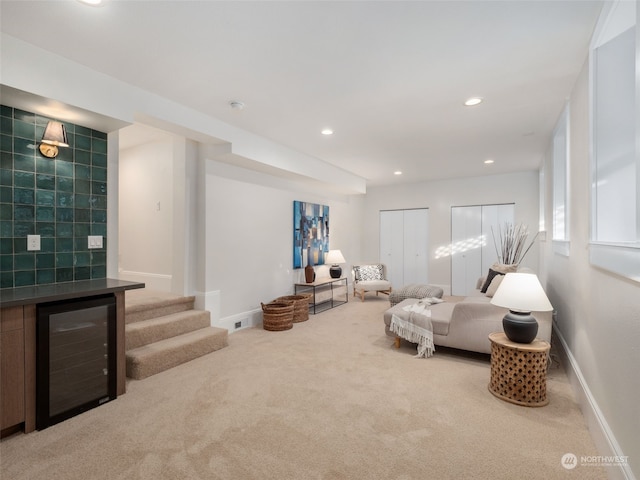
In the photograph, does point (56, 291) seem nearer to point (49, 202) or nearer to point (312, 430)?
point (49, 202)

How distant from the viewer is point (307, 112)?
3.51 metres

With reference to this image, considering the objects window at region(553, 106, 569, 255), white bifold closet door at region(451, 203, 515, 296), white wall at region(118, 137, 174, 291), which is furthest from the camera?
white bifold closet door at region(451, 203, 515, 296)

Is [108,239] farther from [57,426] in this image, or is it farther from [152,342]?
[57,426]

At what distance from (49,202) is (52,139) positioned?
52cm

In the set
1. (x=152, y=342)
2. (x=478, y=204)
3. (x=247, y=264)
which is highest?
(x=478, y=204)

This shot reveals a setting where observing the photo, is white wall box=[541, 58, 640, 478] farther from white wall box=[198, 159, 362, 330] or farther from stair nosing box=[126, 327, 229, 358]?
white wall box=[198, 159, 362, 330]

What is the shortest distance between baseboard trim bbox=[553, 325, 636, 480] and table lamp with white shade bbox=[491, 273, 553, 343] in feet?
1.47

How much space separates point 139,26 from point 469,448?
3.38 m

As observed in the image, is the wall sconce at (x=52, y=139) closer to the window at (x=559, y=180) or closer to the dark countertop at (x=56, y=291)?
the dark countertop at (x=56, y=291)

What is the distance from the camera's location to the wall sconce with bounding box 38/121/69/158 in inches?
105

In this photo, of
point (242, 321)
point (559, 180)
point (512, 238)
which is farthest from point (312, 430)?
point (512, 238)

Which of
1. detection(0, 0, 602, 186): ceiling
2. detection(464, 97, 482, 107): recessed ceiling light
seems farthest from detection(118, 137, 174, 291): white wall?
detection(464, 97, 482, 107): recessed ceiling light

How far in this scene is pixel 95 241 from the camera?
3.07m

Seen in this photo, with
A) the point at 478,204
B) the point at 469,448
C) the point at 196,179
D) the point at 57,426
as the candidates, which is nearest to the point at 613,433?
the point at 469,448
